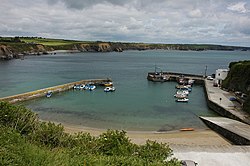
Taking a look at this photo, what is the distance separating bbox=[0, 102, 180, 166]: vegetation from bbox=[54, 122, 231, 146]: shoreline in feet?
27.9

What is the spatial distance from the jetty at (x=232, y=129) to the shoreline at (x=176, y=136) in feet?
1.77

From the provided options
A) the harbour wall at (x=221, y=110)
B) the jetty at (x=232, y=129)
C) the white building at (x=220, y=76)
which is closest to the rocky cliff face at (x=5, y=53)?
the white building at (x=220, y=76)

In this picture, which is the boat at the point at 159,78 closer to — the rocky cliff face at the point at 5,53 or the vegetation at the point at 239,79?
the vegetation at the point at 239,79

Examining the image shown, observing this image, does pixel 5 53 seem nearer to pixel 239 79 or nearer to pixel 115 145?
pixel 239 79

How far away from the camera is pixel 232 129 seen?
22.6 m

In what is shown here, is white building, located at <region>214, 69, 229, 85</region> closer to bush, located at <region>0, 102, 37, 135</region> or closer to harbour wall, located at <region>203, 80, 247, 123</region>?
harbour wall, located at <region>203, 80, 247, 123</region>

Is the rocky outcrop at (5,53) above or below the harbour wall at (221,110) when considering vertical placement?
above

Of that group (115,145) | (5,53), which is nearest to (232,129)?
(115,145)

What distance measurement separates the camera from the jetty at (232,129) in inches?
819

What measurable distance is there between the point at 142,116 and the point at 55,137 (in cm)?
1799

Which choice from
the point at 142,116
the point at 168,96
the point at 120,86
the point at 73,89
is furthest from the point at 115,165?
the point at 120,86

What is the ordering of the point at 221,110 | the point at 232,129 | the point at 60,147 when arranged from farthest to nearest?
the point at 221,110 → the point at 232,129 → the point at 60,147

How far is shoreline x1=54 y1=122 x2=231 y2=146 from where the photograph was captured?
21.6 m

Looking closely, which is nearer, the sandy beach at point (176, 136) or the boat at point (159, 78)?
the sandy beach at point (176, 136)
